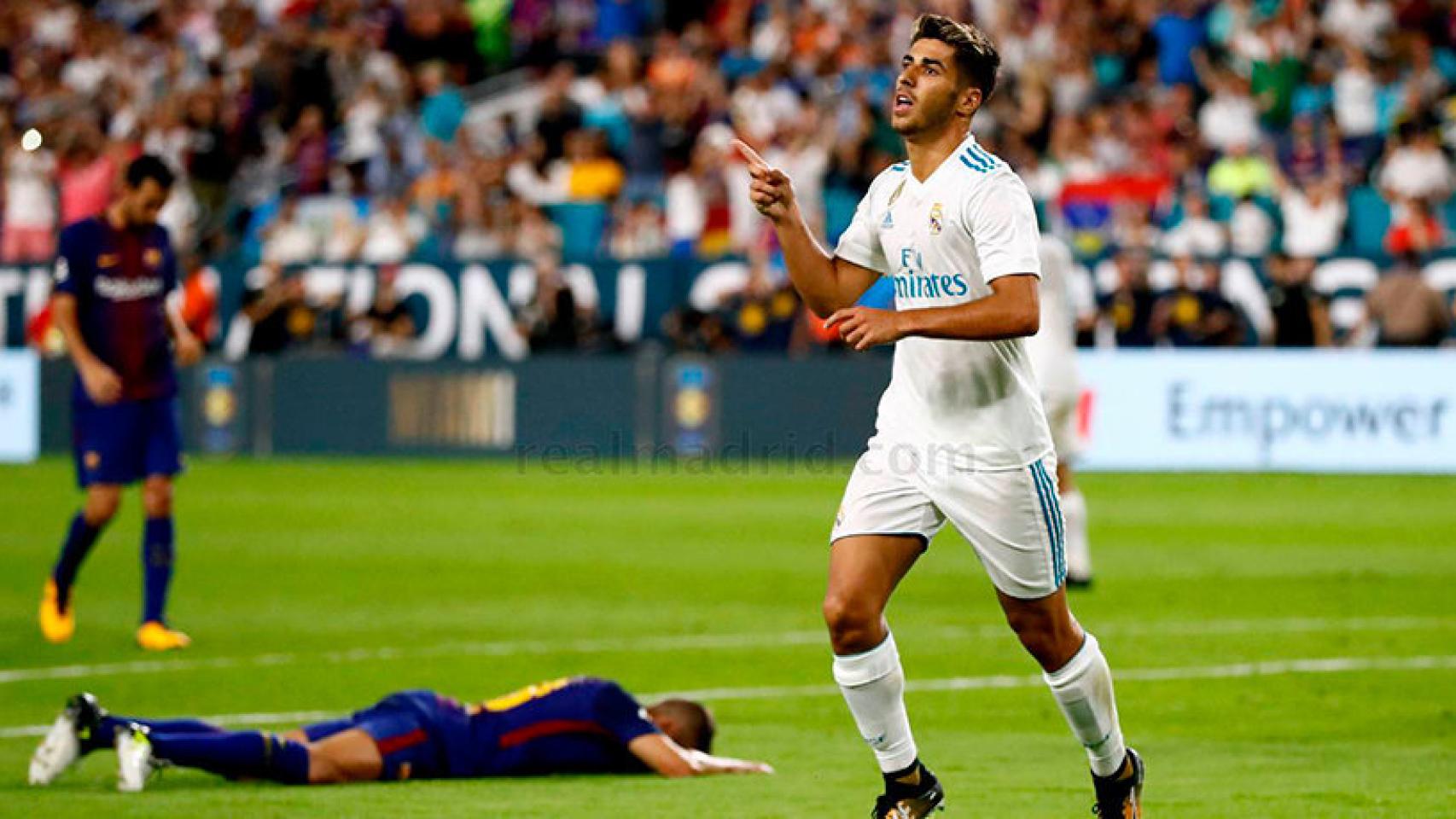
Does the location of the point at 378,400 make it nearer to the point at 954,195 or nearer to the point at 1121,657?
the point at 1121,657

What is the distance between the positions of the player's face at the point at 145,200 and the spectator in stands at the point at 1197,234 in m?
13.7

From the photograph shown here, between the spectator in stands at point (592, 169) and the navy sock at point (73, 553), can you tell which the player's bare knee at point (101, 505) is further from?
the spectator in stands at point (592, 169)

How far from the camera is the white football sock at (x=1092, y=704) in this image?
23.2 ft

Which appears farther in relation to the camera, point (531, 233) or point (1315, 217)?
point (531, 233)

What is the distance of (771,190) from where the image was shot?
7.11 m

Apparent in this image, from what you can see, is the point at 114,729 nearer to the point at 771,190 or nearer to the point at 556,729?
the point at 556,729

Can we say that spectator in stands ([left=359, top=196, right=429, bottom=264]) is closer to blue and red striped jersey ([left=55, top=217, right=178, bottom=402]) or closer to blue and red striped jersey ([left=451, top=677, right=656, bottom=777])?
blue and red striped jersey ([left=55, top=217, right=178, bottom=402])

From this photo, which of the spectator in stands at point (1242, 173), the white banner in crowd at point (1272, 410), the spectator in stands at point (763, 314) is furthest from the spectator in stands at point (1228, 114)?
the spectator in stands at point (763, 314)

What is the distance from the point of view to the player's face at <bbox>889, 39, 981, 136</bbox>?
23.2 ft

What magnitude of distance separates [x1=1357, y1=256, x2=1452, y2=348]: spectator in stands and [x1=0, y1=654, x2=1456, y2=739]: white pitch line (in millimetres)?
11239

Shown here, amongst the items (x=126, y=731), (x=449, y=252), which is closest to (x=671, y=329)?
(x=449, y=252)

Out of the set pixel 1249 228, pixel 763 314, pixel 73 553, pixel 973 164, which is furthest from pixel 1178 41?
pixel 973 164

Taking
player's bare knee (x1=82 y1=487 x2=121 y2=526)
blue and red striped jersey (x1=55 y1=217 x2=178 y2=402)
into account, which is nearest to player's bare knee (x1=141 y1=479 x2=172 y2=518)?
player's bare knee (x1=82 y1=487 x2=121 y2=526)

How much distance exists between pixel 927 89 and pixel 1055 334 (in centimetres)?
736
